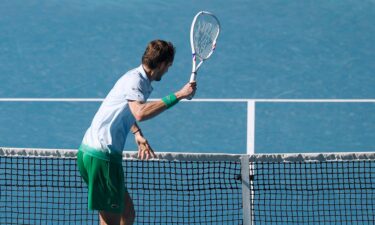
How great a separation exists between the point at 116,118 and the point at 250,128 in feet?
16.4

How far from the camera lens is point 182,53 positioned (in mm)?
13656

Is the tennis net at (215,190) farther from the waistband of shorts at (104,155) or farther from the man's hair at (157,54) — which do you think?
the man's hair at (157,54)

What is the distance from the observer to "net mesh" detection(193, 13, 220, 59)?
25.7 ft

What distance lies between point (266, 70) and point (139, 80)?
21.0 ft

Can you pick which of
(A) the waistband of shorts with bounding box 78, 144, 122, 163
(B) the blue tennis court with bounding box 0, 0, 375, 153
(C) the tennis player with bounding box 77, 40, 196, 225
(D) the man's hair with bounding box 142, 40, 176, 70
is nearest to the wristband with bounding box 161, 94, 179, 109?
(C) the tennis player with bounding box 77, 40, 196, 225

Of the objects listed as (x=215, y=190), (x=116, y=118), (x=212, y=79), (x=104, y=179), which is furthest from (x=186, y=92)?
(x=212, y=79)

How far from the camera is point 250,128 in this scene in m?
11.9

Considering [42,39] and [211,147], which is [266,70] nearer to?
[211,147]

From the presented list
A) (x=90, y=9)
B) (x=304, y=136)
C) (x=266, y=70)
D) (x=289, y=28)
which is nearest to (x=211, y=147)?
(x=304, y=136)

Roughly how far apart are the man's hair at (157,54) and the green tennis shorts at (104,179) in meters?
0.70

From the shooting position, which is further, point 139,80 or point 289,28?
point 289,28

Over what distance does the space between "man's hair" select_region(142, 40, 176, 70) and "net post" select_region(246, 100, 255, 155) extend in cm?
435

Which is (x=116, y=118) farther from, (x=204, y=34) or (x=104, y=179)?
(x=204, y=34)

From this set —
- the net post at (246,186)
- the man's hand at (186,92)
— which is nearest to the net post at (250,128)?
the net post at (246,186)
